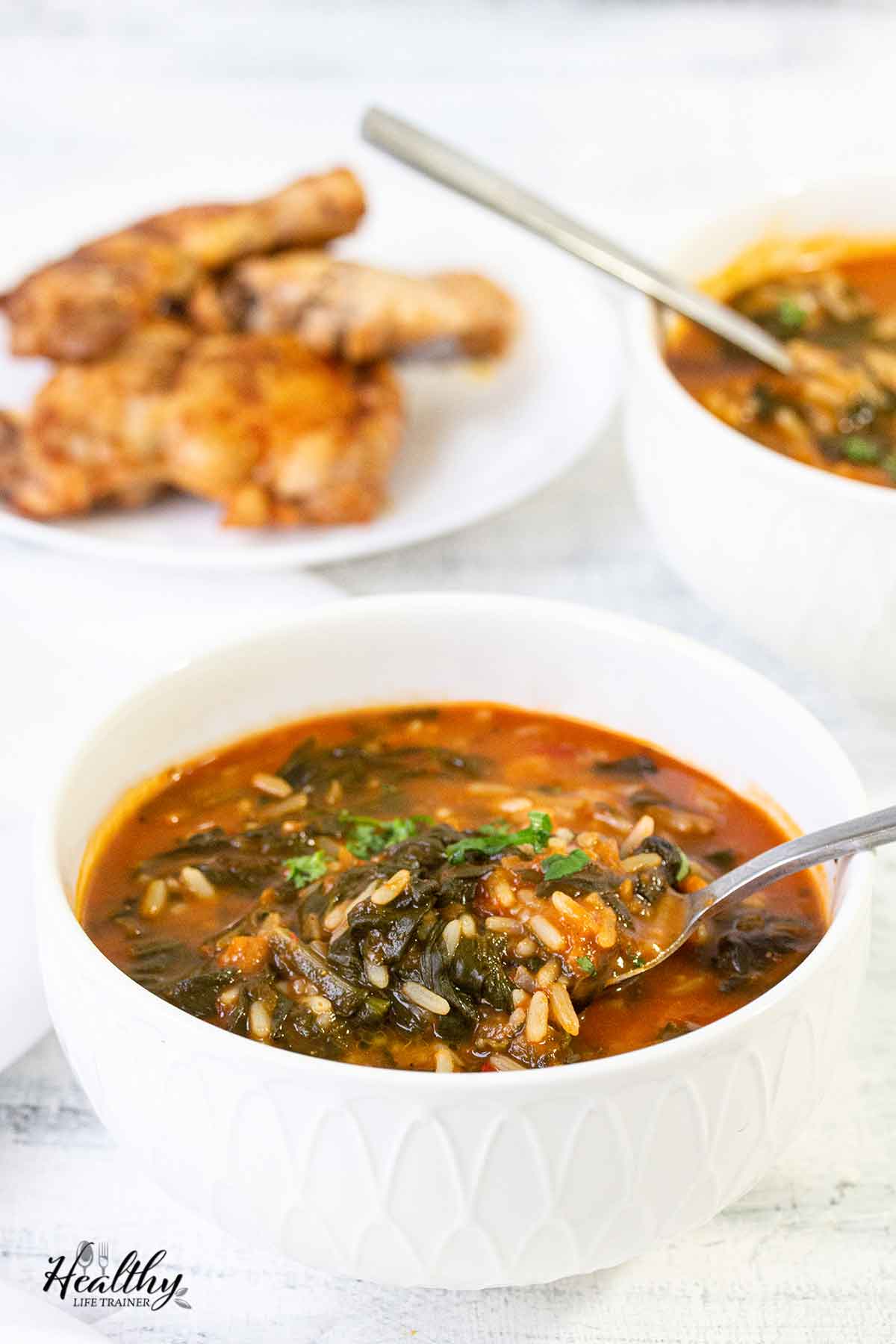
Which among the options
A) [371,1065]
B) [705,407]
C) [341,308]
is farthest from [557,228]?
[371,1065]

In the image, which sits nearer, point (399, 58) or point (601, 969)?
point (601, 969)

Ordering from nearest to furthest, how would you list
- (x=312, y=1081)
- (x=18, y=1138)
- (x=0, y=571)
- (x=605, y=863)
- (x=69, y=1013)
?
(x=312, y=1081) → (x=69, y=1013) → (x=605, y=863) → (x=18, y=1138) → (x=0, y=571)

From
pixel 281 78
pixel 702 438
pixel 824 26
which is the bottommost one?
pixel 824 26

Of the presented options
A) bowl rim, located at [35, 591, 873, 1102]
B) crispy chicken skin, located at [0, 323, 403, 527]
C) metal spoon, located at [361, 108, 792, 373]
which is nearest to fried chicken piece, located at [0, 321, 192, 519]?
crispy chicken skin, located at [0, 323, 403, 527]

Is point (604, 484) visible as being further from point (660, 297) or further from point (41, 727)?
point (41, 727)

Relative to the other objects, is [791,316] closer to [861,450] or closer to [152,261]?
[861,450]

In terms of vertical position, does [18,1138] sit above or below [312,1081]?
below

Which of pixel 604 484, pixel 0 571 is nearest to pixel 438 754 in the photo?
pixel 0 571
